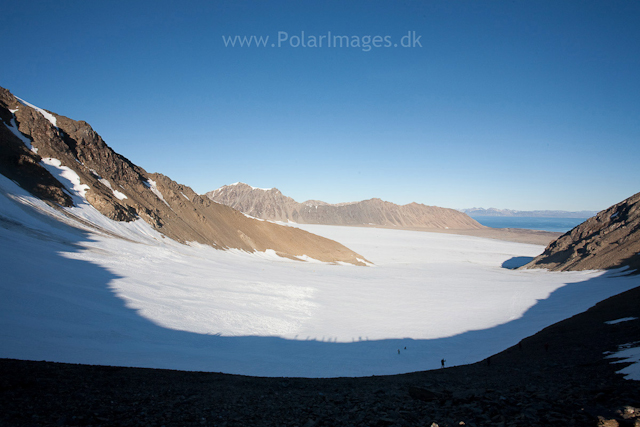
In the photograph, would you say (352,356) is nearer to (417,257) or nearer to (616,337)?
(616,337)

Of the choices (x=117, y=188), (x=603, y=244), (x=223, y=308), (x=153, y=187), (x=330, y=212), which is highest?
(x=330, y=212)

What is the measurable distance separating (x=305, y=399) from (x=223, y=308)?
14595 mm

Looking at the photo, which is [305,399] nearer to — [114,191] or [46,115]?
[114,191]

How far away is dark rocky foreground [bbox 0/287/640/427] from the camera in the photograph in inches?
199

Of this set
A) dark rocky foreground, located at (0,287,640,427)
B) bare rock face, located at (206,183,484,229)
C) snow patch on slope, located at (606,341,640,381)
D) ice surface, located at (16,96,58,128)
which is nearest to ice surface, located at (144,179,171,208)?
ice surface, located at (16,96,58,128)

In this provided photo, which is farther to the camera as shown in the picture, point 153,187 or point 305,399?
point 153,187

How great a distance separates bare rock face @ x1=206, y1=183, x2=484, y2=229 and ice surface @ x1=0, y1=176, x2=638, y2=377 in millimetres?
147480

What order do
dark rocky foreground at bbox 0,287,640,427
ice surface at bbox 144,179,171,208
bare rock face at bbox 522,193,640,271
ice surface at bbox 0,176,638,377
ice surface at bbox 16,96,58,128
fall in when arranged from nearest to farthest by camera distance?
dark rocky foreground at bbox 0,287,640,427, ice surface at bbox 0,176,638,377, bare rock face at bbox 522,193,640,271, ice surface at bbox 16,96,58,128, ice surface at bbox 144,179,171,208

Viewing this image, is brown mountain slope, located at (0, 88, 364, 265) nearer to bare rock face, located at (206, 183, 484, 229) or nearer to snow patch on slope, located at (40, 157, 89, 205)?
snow patch on slope, located at (40, 157, 89, 205)

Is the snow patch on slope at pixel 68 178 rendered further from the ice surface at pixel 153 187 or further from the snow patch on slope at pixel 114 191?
the ice surface at pixel 153 187

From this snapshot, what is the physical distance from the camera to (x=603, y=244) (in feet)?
129

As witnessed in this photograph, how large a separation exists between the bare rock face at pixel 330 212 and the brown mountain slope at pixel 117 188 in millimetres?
119761

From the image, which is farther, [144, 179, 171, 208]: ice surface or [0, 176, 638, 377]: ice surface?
[144, 179, 171, 208]: ice surface

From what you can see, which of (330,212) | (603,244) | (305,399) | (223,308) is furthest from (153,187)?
(330,212)
